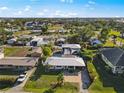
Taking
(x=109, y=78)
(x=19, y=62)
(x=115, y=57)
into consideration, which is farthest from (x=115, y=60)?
(x=19, y=62)

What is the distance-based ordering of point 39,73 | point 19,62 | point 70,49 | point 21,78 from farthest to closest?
point 70,49, point 19,62, point 39,73, point 21,78

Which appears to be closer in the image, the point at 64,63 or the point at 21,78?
the point at 21,78

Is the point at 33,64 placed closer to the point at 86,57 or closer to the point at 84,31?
the point at 86,57

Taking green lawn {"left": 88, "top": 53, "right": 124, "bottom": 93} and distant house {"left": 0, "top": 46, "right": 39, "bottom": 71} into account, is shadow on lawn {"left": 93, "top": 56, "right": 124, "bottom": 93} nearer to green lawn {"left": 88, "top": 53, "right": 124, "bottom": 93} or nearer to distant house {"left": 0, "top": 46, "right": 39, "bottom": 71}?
green lawn {"left": 88, "top": 53, "right": 124, "bottom": 93}

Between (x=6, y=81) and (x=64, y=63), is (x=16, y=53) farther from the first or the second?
(x=6, y=81)

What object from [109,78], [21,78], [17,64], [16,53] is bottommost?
[16,53]

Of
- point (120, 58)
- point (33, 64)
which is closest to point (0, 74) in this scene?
point (33, 64)

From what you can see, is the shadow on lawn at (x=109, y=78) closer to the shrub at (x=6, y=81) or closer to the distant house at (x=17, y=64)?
the distant house at (x=17, y=64)

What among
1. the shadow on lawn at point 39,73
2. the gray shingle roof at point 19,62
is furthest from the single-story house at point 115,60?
the gray shingle roof at point 19,62
